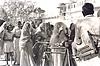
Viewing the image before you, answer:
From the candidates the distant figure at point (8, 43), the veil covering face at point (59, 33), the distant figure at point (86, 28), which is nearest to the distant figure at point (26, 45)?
the distant figure at point (8, 43)

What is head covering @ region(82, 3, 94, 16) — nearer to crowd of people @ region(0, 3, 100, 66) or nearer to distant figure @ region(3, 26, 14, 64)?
crowd of people @ region(0, 3, 100, 66)

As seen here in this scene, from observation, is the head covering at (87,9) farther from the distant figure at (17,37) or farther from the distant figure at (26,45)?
the distant figure at (17,37)

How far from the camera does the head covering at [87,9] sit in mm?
3760

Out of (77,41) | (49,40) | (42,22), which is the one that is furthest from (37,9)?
(77,41)

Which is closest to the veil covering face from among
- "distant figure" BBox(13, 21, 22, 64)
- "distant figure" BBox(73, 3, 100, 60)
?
"distant figure" BBox(73, 3, 100, 60)

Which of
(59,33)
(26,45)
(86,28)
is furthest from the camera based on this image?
(26,45)

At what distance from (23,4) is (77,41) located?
0.99 meters

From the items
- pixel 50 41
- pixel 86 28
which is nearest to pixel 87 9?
pixel 86 28

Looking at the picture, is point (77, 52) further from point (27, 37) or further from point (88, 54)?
point (27, 37)

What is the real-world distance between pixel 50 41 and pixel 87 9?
699mm

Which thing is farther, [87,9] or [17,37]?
[17,37]

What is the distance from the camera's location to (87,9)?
3783 mm

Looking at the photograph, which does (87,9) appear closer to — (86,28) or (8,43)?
(86,28)

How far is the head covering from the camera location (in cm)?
376
